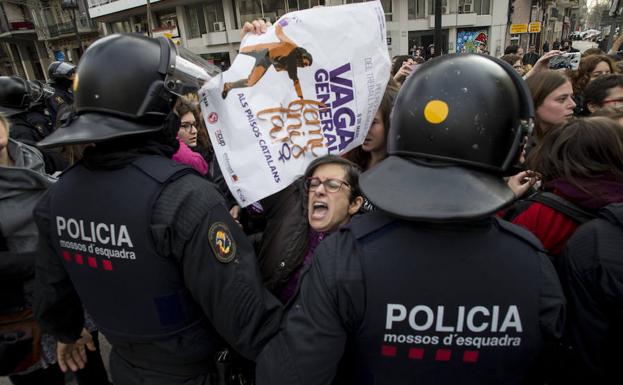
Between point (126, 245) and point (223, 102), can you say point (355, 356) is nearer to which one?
point (126, 245)

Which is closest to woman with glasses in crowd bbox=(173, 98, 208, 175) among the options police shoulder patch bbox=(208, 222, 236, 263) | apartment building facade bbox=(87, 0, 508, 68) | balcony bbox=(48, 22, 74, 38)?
police shoulder patch bbox=(208, 222, 236, 263)

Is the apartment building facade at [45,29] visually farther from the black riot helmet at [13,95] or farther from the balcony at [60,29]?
the black riot helmet at [13,95]

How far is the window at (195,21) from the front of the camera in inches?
1084

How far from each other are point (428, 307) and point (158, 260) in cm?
94

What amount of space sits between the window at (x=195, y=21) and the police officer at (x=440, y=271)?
30.6 meters

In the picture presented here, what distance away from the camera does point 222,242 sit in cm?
133

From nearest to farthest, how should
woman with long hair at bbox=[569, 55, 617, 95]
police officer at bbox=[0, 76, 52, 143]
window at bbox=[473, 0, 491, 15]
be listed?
police officer at bbox=[0, 76, 52, 143] → woman with long hair at bbox=[569, 55, 617, 95] → window at bbox=[473, 0, 491, 15]

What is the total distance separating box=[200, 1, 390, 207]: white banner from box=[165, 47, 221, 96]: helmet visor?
7 centimetres

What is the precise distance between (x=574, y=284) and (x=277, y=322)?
42.5 inches

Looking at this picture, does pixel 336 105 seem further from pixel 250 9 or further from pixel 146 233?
pixel 250 9

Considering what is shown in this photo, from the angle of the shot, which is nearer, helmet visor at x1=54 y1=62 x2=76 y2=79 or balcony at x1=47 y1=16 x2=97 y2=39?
helmet visor at x1=54 y1=62 x2=76 y2=79

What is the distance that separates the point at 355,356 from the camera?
1.14 meters

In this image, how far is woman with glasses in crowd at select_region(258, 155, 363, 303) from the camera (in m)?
1.66

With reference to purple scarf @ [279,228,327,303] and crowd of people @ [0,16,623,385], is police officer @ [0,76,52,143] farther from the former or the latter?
purple scarf @ [279,228,327,303]
